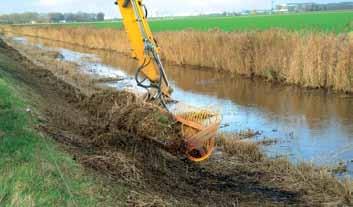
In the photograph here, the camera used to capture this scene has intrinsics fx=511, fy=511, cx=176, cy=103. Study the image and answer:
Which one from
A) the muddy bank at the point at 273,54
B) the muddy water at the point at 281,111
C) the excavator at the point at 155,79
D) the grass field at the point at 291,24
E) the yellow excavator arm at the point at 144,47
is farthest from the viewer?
the grass field at the point at 291,24

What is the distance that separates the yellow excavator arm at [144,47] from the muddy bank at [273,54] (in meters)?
11.1

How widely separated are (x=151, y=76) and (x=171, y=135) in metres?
1.85

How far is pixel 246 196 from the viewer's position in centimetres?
792

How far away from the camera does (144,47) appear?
1055 cm

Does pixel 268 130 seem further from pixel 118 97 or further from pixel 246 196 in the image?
pixel 246 196

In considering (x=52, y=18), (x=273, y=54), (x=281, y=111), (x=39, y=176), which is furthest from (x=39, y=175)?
(x=52, y=18)

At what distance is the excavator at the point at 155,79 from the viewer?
9.66 meters

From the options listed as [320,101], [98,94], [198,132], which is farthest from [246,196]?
[320,101]

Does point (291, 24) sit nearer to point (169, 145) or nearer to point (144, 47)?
point (144, 47)

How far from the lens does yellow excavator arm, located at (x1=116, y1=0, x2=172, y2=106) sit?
10.5 metres

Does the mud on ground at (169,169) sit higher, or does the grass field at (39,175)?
the grass field at (39,175)

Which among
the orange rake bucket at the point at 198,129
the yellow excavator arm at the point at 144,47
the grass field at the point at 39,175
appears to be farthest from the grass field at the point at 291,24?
the grass field at the point at 39,175

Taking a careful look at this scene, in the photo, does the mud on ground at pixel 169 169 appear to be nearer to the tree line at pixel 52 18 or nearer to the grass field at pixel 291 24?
the grass field at pixel 291 24

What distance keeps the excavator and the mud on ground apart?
0.98 feet
